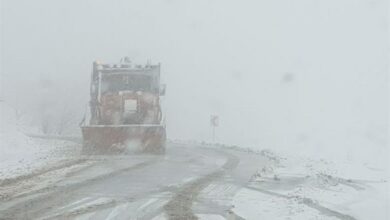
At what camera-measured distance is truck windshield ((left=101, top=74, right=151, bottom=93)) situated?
20359mm

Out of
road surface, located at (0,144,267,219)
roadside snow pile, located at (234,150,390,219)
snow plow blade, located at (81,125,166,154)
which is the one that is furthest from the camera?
snow plow blade, located at (81,125,166,154)

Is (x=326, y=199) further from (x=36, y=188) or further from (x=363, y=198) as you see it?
(x=36, y=188)

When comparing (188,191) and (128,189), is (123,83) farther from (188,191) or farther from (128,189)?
(188,191)

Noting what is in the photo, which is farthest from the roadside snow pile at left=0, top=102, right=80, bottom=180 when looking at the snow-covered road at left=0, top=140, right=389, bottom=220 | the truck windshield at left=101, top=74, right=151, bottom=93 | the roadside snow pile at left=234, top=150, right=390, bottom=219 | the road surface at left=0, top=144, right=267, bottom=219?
the roadside snow pile at left=234, top=150, right=390, bottom=219

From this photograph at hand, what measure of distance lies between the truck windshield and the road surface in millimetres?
3894

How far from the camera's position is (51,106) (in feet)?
187

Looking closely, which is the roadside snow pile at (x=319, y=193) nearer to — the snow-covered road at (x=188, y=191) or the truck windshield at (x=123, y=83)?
the snow-covered road at (x=188, y=191)

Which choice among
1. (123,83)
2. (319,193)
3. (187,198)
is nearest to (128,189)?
(187,198)

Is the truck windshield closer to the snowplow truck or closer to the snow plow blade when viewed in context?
the snowplow truck

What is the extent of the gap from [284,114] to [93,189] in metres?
79.0

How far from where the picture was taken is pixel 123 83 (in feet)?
66.8

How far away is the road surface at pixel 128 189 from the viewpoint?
8664mm

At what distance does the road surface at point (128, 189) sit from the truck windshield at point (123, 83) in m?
3.89

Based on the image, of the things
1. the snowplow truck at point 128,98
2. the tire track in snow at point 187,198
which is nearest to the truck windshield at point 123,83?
the snowplow truck at point 128,98
